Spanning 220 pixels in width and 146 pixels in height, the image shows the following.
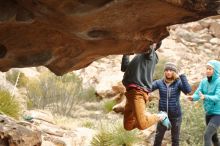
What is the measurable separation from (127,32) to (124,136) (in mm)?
5867

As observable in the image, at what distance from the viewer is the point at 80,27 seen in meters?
4.32

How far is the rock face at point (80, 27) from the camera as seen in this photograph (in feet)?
13.0

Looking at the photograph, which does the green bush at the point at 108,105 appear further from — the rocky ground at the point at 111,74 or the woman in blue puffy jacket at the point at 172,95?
the woman in blue puffy jacket at the point at 172,95

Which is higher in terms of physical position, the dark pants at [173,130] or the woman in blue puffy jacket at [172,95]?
the woman in blue puffy jacket at [172,95]

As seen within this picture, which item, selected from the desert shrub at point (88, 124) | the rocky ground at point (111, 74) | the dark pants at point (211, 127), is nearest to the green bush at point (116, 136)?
the rocky ground at point (111, 74)

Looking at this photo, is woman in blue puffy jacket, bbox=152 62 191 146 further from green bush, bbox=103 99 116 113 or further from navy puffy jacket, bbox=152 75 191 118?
green bush, bbox=103 99 116 113

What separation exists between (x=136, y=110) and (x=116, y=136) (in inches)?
165

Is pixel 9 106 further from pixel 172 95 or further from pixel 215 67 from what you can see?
pixel 215 67

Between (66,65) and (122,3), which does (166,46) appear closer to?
(66,65)

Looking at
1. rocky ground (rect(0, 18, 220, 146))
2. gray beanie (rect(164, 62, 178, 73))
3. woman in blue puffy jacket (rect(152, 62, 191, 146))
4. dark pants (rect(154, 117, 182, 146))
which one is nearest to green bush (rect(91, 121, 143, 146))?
rocky ground (rect(0, 18, 220, 146))

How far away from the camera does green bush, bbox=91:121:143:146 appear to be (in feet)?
32.4

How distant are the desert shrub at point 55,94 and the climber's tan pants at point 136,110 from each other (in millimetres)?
7720

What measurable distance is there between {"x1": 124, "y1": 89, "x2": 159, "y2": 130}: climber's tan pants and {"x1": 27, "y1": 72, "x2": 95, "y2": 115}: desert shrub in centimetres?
772

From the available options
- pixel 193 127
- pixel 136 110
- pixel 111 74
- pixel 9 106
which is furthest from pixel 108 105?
pixel 136 110
